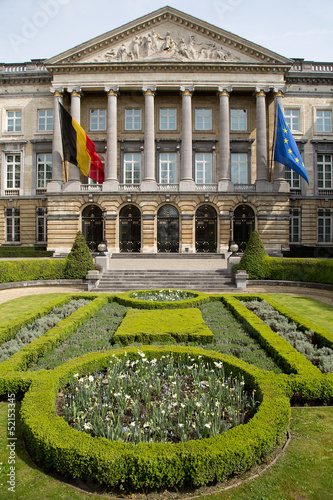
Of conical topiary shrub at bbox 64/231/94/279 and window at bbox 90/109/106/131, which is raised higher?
window at bbox 90/109/106/131

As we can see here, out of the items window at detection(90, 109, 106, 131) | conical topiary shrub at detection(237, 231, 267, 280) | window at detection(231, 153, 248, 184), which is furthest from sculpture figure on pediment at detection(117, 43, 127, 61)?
conical topiary shrub at detection(237, 231, 267, 280)

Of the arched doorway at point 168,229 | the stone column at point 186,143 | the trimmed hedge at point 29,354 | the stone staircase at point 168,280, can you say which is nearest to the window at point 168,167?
the stone column at point 186,143

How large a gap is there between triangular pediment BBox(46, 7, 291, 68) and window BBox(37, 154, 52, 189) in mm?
8094

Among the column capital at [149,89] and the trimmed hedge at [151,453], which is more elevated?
the column capital at [149,89]

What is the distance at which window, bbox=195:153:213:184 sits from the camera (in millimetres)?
34219

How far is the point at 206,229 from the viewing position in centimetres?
3259

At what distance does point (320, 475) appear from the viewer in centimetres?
408

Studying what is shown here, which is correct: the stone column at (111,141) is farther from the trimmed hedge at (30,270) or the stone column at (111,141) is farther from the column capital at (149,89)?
the trimmed hedge at (30,270)

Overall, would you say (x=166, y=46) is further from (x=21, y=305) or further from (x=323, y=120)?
(x=21, y=305)

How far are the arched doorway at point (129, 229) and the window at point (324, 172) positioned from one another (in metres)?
17.8

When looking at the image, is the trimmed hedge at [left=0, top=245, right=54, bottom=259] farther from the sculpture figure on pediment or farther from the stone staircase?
the sculpture figure on pediment

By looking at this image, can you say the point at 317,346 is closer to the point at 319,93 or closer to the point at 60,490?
the point at 60,490

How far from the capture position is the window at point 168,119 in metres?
34.3

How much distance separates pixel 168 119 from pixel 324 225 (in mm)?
17703
